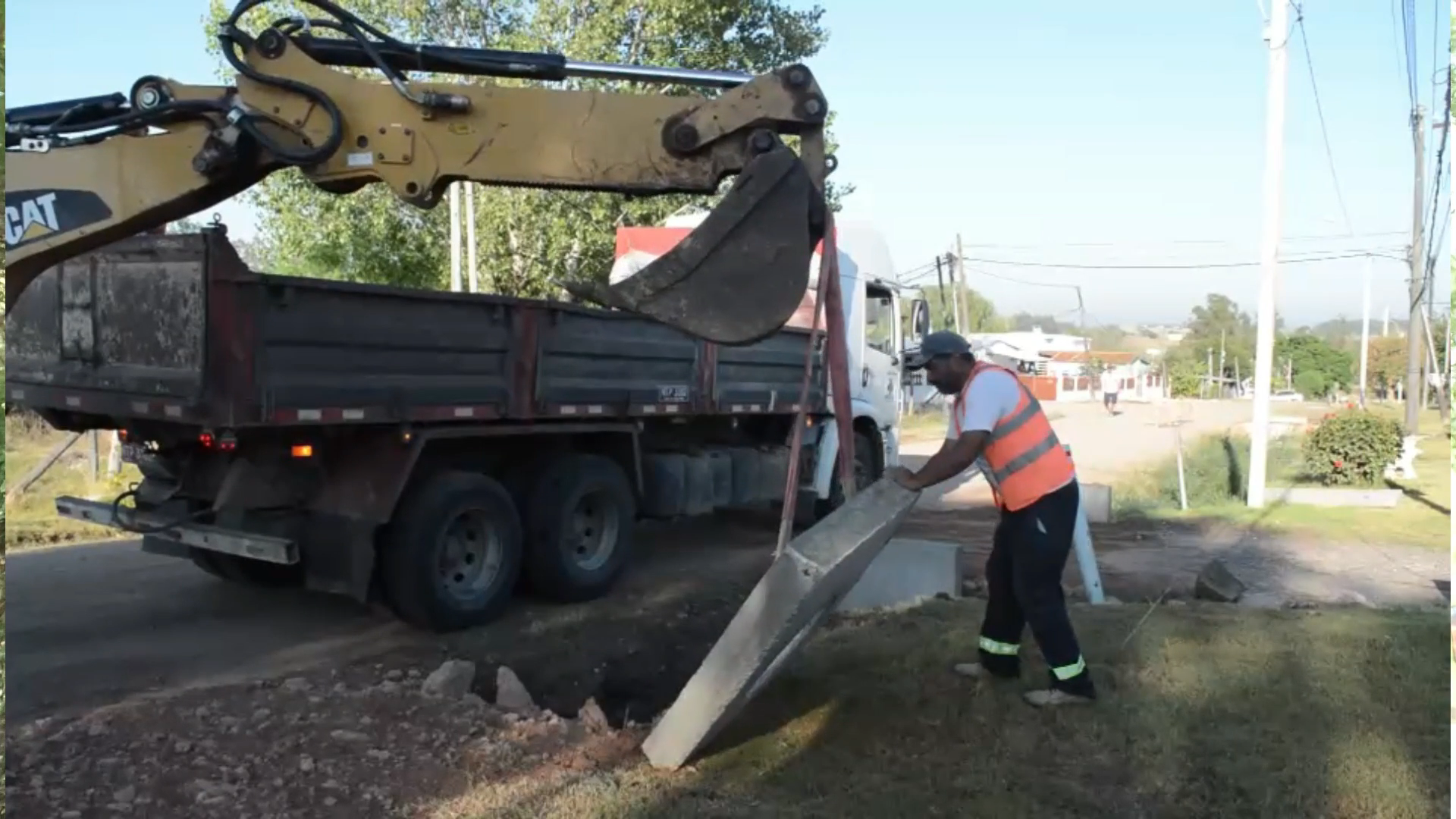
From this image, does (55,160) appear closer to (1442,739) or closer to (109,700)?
(109,700)

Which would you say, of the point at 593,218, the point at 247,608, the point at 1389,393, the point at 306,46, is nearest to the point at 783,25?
the point at 593,218

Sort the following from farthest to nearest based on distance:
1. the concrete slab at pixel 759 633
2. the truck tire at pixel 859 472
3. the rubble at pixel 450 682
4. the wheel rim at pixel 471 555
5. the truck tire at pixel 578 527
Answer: the truck tire at pixel 859 472 < the truck tire at pixel 578 527 < the wheel rim at pixel 471 555 < the rubble at pixel 450 682 < the concrete slab at pixel 759 633

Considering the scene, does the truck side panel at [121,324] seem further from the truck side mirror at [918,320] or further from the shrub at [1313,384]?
the shrub at [1313,384]

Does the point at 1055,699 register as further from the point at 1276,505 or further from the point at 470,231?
the point at 470,231

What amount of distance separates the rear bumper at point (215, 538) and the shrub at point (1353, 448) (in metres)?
15.9

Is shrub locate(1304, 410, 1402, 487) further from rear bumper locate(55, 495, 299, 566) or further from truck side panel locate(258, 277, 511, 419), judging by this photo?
rear bumper locate(55, 495, 299, 566)

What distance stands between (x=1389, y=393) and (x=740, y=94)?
279 ft

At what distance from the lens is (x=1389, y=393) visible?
7931 cm

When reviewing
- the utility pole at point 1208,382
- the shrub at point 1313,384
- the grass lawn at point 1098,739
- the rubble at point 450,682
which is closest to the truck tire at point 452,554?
the rubble at point 450,682

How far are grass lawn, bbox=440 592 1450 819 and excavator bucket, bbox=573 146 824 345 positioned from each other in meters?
1.65

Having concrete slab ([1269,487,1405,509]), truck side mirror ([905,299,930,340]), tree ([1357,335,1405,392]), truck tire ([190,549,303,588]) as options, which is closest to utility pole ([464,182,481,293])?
truck side mirror ([905,299,930,340])

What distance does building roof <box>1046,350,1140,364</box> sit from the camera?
279ft

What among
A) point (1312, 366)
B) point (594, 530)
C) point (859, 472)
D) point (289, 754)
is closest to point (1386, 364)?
point (1312, 366)

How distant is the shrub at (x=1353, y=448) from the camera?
18250mm
